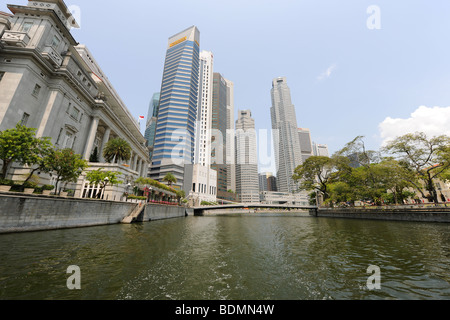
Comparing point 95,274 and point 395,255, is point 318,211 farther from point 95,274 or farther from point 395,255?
point 95,274

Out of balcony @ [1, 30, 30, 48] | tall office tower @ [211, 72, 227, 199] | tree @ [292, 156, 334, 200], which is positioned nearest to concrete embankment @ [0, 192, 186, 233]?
balcony @ [1, 30, 30, 48]

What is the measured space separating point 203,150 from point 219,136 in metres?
43.3

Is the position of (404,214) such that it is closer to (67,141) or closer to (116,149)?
(116,149)

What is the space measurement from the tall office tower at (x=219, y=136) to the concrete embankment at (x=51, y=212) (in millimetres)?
130306

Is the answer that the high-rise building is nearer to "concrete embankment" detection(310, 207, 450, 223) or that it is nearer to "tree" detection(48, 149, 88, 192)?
"concrete embankment" detection(310, 207, 450, 223)

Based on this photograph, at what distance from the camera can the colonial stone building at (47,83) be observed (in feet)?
86.4

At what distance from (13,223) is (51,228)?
3.25 m

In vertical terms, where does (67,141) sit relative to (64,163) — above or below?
above

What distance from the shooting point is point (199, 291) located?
20.6 feet

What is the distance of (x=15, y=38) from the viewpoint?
2756cm

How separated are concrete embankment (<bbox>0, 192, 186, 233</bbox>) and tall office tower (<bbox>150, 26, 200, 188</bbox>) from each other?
78619 mm

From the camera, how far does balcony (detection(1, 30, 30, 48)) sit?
27203mm

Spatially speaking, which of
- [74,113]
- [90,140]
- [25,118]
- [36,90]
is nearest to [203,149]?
[90,140]
